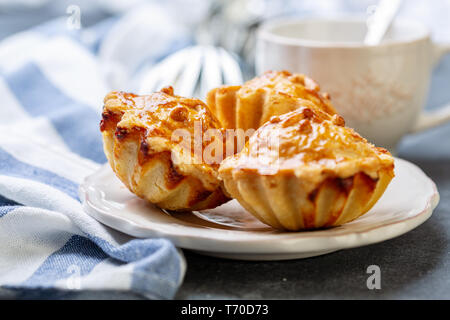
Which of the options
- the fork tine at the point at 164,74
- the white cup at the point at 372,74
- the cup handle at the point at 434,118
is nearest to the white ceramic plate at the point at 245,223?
the white cup at the point at 372,74

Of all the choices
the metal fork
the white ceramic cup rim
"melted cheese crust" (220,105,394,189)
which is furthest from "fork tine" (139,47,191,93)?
"melted cheese crust" (220,105,394,189)

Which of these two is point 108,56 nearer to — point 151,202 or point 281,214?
point 151,202

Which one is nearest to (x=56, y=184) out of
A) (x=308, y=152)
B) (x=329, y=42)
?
(x=308, y=152)

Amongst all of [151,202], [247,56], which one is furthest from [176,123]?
[247,56]

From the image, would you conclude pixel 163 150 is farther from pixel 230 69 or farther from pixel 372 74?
pixel 230 69

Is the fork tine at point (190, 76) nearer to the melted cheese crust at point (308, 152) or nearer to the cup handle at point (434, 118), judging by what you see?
the cup handle at point (434, 118)

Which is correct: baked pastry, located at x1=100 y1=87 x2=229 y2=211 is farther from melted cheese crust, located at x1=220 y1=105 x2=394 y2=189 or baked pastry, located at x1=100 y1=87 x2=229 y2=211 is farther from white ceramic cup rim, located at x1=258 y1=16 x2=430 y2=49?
white ceramic cup rim, located at x1=258 y1=16 x2=430 y2=49

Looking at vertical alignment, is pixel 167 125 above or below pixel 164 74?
above
